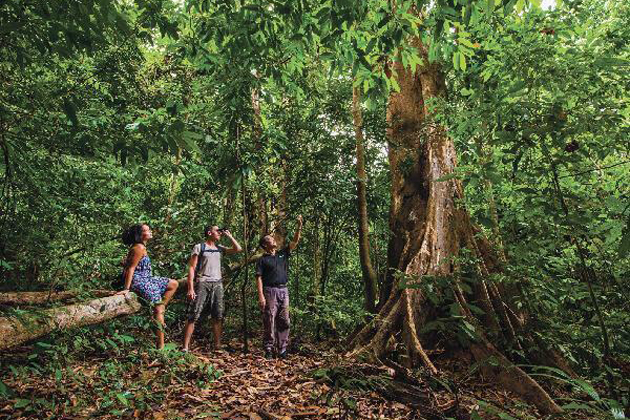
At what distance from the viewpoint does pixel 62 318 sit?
14.0 feet

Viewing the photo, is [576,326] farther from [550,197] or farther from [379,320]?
[550,197]

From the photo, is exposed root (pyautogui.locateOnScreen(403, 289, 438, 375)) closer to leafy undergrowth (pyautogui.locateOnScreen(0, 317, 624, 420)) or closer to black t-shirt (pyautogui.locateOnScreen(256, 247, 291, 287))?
leafy undergrowth (pyautogui.locateOnScreen(0, 317, 624, 420))

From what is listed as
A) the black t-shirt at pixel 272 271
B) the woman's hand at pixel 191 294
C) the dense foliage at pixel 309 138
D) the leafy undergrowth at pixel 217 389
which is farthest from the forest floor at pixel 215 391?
the black t-shirt at pixel 272 271

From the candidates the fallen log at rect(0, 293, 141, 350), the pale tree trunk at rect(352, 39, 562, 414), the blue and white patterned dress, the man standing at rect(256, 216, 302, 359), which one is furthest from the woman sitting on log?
the pale tree trunk at rect(352, 39, 562, 414)

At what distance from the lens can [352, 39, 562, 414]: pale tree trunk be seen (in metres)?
4.62

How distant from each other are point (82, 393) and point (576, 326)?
5.58 m

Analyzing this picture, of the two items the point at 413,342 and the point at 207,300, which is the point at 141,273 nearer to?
the point at 207,300

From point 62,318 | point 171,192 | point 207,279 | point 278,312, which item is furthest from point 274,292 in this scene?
point 171,192

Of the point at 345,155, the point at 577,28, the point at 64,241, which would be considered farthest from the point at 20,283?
the point at 577,28

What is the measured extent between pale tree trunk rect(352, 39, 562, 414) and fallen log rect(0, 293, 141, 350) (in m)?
3.16

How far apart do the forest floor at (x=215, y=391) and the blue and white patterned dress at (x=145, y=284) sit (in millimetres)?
788

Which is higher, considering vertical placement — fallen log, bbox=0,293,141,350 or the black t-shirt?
the black t-shirt

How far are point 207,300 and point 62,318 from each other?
7.55 ft

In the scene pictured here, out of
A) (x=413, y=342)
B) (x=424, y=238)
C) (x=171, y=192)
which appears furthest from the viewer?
(x=171, y=192)
